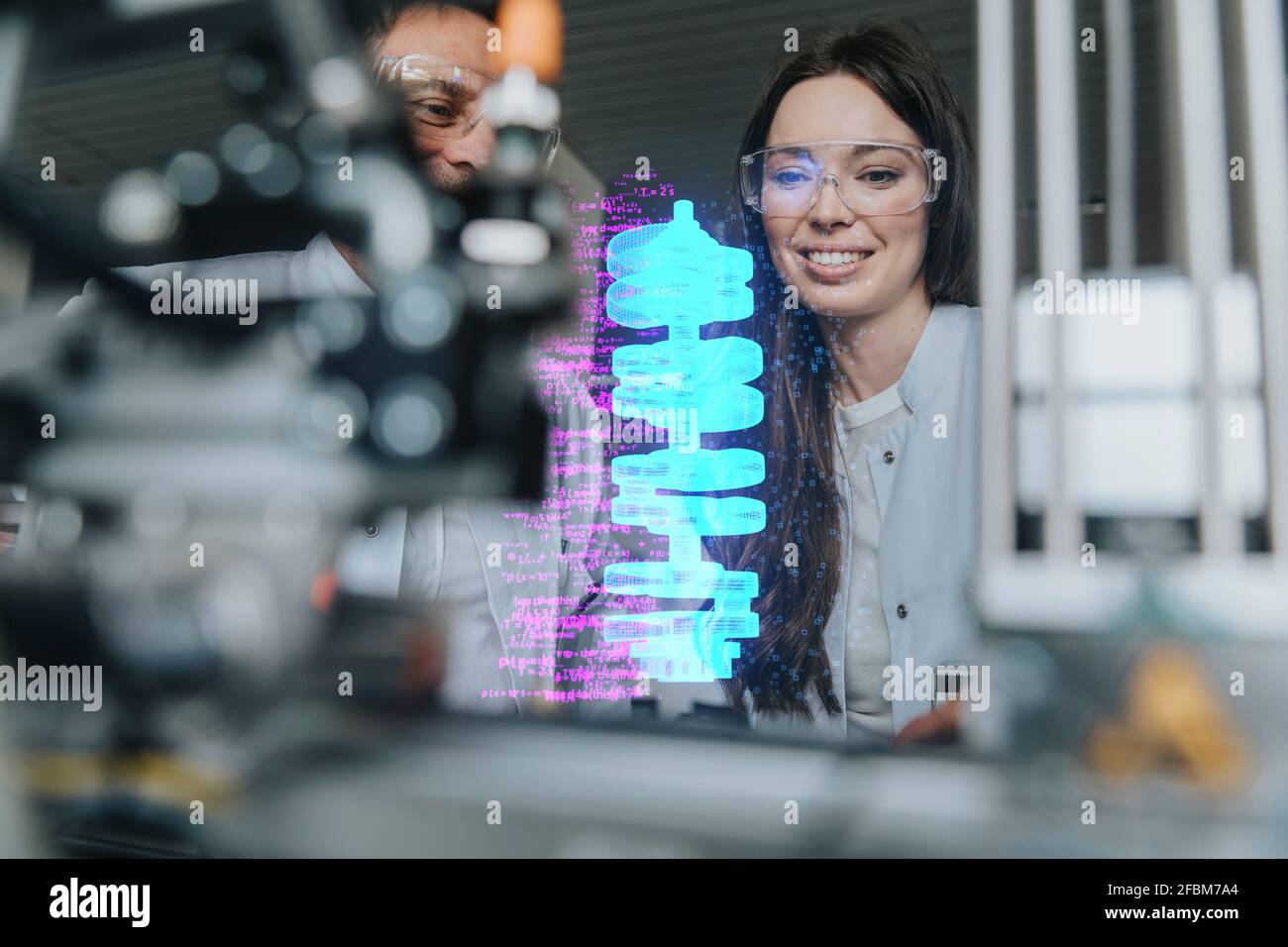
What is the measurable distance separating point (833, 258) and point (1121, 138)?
0.38m

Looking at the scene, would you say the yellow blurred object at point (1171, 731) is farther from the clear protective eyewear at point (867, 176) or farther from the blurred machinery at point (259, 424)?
the blurred machinery at point (259, 424)

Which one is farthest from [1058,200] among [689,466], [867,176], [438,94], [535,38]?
[438,94]

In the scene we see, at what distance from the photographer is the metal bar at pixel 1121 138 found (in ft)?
3.31

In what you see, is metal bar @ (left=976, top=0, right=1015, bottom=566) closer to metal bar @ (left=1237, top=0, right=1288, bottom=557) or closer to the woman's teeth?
the woman's teeth

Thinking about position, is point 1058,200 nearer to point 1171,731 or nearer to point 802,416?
point 802,416

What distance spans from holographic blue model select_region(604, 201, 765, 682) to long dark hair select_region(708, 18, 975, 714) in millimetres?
22

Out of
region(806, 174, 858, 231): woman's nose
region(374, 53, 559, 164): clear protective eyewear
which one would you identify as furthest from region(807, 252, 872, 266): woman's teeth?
region(374, 53, 559, 164): clear protective eyewear

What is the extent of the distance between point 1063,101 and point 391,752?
4.23 ft

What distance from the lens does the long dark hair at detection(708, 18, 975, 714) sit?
1.11 metres

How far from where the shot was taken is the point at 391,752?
1196mm

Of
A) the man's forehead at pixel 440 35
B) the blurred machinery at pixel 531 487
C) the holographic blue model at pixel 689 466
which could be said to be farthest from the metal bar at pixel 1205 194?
the man's forehead at pixel 440 35

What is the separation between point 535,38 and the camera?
4.04 feet

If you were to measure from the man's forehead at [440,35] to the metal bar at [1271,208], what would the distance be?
3.42 feet
